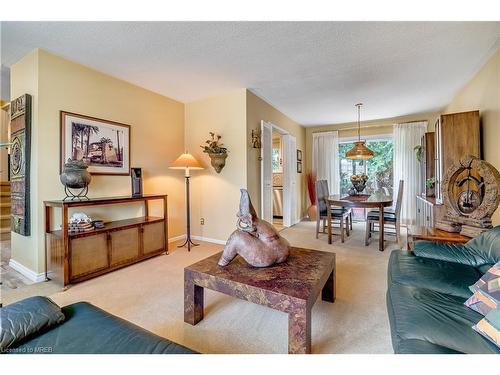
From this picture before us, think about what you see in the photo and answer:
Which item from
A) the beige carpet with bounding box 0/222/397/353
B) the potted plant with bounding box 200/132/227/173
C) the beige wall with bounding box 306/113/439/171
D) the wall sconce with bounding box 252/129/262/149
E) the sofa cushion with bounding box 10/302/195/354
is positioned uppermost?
→ the beige wall with bounding box 306/113/439/171

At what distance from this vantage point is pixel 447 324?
3.43ft

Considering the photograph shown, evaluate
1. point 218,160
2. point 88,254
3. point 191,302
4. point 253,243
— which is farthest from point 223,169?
point 191,302

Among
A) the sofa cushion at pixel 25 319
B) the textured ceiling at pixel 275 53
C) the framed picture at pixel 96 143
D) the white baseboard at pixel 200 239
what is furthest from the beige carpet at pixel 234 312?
the textured ceiling at pixel 275 53

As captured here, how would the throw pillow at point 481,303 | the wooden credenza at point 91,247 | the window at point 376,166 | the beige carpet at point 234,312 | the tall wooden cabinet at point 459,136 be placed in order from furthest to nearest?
the window at point 376,166, the tall wooden cabinet at point 459,136, the wooden credenza at point 91,247, the beige carpet at point 234,312, the throw pillow at point 481,303

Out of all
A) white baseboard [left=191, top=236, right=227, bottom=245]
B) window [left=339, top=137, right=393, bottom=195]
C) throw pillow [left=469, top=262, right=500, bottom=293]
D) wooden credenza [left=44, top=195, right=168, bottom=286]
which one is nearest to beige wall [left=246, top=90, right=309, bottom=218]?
white baseboard [left=191, top=236, right=227, bottom=245]

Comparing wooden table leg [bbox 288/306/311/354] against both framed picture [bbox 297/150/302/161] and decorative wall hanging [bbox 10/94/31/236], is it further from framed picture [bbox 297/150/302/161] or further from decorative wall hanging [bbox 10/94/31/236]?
framed picture [bbox 297/150/302/161]

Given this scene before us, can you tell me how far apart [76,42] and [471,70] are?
4621mm

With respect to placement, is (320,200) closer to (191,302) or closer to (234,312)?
(234,312)

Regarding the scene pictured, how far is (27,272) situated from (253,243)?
8.90 feet

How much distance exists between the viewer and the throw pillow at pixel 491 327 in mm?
959

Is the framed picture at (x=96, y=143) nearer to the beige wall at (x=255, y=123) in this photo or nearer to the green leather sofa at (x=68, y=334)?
the beige wall at (x=255, y=123)

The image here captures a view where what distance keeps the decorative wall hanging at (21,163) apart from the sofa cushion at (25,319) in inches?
78.2

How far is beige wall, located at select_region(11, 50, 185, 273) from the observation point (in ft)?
8.03

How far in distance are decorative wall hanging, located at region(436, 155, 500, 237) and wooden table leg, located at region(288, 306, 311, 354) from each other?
6.21 feet
